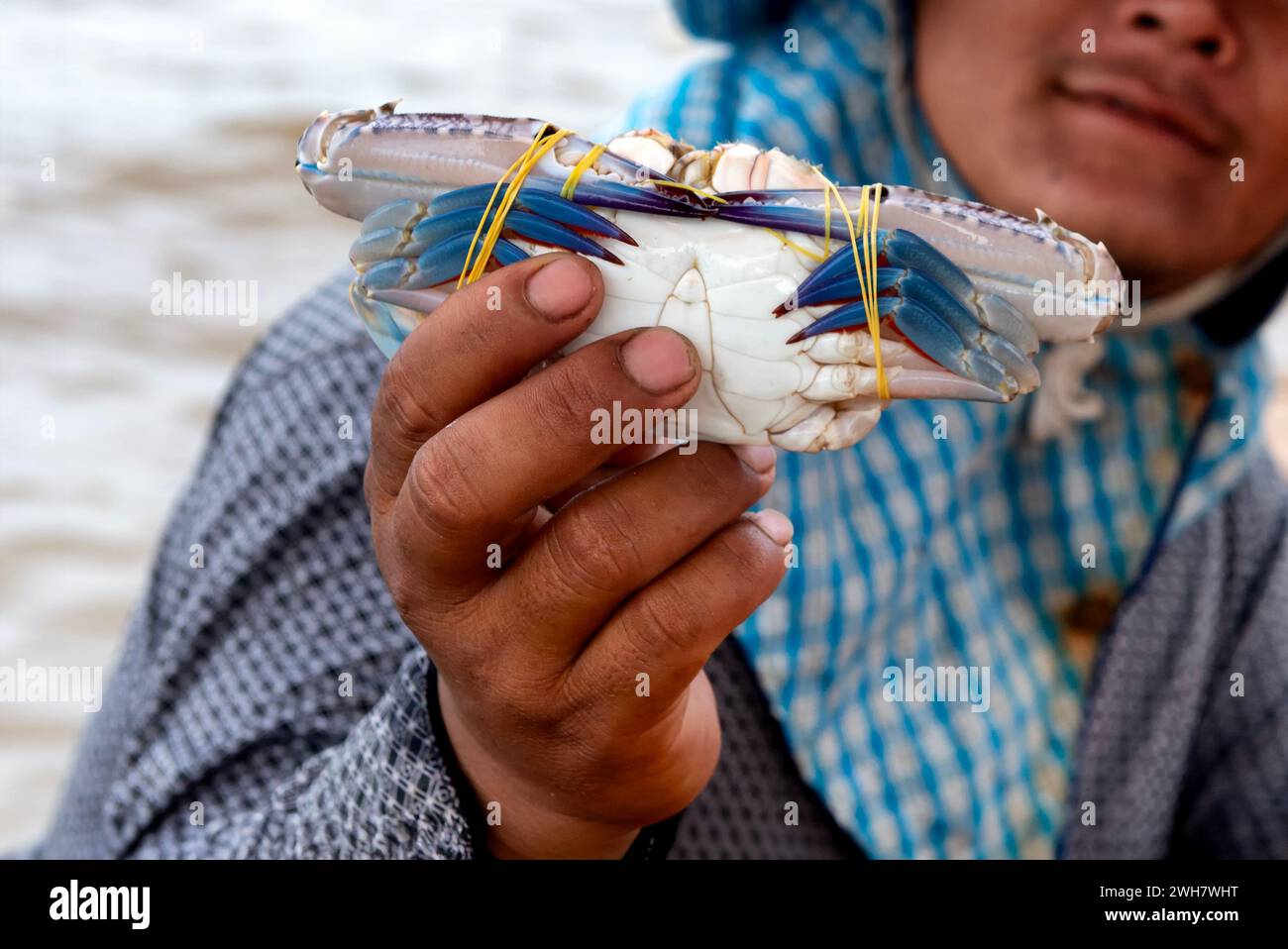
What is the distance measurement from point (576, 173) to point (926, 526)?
2.45 feet

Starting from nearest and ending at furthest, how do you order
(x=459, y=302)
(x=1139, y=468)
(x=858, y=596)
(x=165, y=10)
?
1. (x=459, y=302)
2. (x=858, y=596)
3. (x=1139, y=468)
4. (x=165, y=10)

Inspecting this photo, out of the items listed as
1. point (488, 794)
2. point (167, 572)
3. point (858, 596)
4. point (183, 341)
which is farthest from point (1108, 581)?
point (183, 341)

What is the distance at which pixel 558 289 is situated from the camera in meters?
0.77

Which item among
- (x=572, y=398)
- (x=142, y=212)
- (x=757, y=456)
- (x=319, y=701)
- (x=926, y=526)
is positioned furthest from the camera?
(x=142, y=212)

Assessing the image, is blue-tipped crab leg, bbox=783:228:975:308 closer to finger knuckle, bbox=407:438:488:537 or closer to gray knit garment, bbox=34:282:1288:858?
finger knuckle, bbox=407:438:488:537

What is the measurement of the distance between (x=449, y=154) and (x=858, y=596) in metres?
0.70

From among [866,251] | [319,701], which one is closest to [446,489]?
[866,251]

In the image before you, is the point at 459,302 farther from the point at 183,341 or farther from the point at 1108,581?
the point at 183,341

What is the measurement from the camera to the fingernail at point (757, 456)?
0.85 metres

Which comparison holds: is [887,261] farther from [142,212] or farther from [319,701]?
[142,212]

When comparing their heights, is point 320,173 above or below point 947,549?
above

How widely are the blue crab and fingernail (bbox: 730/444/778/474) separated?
0.01 m

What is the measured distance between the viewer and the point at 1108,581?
1564 millimetres

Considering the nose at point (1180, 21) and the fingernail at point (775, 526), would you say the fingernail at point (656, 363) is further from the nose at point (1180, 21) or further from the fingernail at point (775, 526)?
the nose at point (1180, 21)
